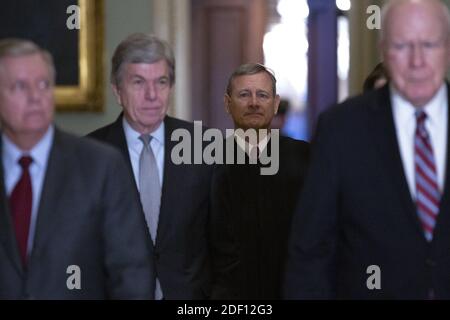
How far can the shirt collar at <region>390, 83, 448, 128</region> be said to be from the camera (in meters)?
2.50

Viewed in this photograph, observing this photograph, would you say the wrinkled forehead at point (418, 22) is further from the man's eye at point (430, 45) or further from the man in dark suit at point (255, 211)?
the man in dark suit at point (255, 211)

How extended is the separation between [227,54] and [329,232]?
22.2ft

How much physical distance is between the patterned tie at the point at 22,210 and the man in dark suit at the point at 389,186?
732 millimetres

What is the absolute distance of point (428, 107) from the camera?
98.7 inches

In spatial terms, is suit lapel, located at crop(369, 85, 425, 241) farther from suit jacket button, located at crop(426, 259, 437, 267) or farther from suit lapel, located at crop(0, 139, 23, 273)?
suit lapel, located at crop(0, 139, 23, 273)

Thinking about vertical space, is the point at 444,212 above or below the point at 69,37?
below

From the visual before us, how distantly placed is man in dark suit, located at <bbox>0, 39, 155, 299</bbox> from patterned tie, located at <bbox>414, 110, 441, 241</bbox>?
78 cm

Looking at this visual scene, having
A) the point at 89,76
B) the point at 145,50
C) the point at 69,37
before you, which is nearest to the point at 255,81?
the point at 145,50

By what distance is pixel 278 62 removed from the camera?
16.5 m

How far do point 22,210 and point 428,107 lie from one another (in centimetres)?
114

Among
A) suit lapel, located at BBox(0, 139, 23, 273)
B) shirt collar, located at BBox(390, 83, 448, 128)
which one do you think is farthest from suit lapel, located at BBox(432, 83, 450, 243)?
suit lapel, located at BBox(0, 139, 23, 273)

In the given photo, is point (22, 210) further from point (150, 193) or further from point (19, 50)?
point (150, 193)
